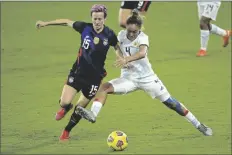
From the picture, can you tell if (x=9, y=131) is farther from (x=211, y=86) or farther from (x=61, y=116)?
(x=211, y=86)

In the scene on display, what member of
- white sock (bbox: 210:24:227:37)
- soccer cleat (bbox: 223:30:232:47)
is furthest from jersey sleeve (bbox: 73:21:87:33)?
soccer cleat (bbox: 223:30:232:47)

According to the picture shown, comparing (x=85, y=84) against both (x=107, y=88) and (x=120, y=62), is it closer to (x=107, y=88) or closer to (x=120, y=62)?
(x=107, y=88)

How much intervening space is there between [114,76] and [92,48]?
16.4 feet

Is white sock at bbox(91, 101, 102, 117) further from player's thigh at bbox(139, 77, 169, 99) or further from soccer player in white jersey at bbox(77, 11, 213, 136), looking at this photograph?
player's thigh at bbox(139, 77, 169, 99)

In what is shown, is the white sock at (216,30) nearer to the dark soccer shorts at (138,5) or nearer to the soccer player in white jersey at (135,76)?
the dark soccer shorts at (138,5)

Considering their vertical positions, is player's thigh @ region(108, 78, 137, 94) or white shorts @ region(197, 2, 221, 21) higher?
player's thigh @ region(108, 78, 137, 94)

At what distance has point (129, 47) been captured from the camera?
1007 cm

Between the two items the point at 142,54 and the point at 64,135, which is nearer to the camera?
the point at 142,54

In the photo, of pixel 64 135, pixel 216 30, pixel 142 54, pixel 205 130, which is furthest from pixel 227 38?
pixel 64 135

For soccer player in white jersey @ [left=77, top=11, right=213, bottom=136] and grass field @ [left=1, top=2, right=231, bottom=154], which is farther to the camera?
grass field @ [left=1, top=2, right=231, bottom=154]

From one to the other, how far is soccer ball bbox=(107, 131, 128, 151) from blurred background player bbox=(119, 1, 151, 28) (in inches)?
277

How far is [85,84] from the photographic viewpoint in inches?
396

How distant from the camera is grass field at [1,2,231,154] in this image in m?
10.0

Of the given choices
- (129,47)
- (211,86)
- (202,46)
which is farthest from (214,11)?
(129,47)
